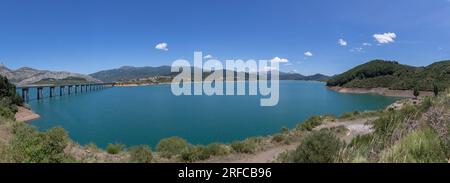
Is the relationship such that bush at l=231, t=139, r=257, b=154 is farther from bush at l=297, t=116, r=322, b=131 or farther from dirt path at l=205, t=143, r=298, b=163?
bush at l=297, t=116, r=322, b=131

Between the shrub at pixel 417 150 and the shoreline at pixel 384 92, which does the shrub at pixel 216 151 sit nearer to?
the shrub at pixel 417 150

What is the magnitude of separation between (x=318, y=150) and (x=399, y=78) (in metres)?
112

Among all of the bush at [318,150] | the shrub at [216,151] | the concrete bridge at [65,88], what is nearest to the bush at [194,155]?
the shrub at [216,151]

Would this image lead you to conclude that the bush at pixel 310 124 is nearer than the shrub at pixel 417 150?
No

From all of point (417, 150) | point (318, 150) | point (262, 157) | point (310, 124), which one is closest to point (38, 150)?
point (318, 150)

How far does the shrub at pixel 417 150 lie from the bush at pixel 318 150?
741 millimetres

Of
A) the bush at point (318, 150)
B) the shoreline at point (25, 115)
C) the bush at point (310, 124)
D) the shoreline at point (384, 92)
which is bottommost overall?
the shoreline at point (25, 115)

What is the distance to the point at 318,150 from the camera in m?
5.12

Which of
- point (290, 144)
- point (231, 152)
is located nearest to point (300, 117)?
point (290, 144)

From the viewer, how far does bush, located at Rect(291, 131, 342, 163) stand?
4.93 meters

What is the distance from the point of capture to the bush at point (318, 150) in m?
4.93

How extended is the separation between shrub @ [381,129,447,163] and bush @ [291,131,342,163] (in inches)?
29.2

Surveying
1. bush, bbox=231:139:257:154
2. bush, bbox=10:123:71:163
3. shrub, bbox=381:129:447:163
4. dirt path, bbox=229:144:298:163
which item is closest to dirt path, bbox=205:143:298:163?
dirt path, bbox=229:144:298:163
